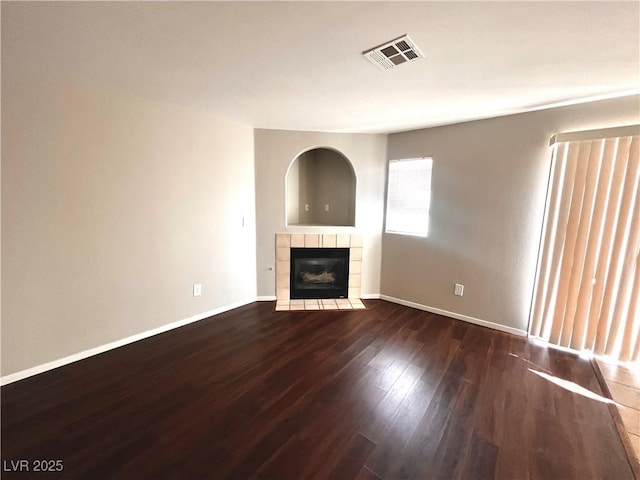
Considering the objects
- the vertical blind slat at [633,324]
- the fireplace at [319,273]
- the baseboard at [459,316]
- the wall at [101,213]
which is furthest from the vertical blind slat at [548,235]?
the wall at [101,213]

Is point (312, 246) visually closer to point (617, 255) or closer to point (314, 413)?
point (314, 413)

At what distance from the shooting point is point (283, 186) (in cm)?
349

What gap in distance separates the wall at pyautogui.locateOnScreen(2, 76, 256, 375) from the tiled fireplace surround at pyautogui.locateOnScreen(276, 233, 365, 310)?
786 millimetres

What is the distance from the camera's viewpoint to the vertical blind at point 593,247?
213cm

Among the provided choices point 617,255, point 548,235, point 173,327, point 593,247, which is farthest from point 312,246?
point 617,255

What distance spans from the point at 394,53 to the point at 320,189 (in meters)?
2.88

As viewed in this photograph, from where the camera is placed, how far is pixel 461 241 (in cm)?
304

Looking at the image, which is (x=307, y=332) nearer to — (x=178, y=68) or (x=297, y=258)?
(x=297, y=258)

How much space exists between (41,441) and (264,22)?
2681 mm

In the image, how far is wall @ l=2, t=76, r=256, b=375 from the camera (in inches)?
73.2

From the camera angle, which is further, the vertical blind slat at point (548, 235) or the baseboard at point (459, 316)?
the baseboard at point (459, 316)

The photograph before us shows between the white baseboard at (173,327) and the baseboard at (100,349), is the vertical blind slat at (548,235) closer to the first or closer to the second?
the white baseboard at (173,327)

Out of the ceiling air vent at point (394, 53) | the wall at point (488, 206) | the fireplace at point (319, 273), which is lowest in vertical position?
the fireplace at point (319, 273)

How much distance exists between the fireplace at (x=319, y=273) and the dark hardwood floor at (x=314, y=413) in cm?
112
